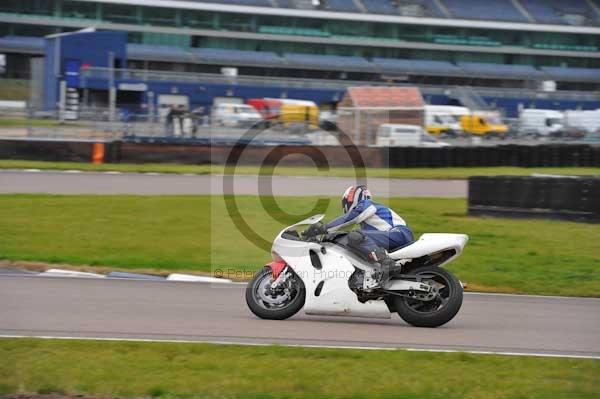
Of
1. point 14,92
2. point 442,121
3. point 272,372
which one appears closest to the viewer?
point 272,372

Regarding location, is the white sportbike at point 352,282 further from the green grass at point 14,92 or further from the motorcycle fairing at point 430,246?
the green grass at point 14,92

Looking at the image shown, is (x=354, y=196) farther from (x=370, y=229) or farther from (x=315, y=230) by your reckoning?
(x=315, y=230)

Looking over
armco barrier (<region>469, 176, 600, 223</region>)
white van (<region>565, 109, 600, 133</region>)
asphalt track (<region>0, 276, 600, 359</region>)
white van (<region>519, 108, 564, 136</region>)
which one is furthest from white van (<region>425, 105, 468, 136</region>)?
asphalt track (<region>0, 276, 600, 359</region>)

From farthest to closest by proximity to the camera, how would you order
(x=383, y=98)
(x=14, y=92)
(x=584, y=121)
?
(x=14, y=92), (x=584, y=121), (x=383, y=98)

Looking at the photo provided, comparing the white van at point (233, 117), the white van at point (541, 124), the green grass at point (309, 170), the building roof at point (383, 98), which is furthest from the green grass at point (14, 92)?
the white van at point (541, 124)

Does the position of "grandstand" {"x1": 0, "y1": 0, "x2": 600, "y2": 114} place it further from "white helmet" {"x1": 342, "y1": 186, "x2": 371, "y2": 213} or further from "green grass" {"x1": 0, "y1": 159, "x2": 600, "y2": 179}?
"white helmet" {"x1": 342, "y1": 186, "x2": 371, "y2": 213}

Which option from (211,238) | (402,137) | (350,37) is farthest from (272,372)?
(350,37)

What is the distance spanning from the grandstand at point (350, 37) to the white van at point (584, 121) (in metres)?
22.4

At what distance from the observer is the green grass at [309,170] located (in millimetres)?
26172

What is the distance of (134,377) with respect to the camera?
6145 millimetres

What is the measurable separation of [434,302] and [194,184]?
14929 millimetres

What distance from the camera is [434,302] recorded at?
335 inches

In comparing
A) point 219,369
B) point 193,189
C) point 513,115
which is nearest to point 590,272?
point 219,369

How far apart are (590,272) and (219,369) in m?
7.77
